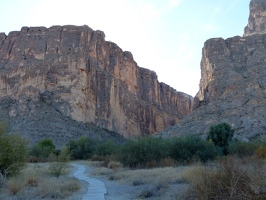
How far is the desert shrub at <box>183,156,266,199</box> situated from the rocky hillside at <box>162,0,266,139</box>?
122 ft

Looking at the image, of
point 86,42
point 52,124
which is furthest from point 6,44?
point 52,124

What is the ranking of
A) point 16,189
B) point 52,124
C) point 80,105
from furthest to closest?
point 80,105 → point 52,124 → point 16,189

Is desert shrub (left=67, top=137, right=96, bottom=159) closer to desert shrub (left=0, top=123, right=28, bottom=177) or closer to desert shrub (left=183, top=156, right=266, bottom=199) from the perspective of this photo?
desert shrub (left=0, top=123, right=28, bottom=177)

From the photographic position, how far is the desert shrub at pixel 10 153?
49.7 feet

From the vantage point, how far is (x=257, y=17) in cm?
9212

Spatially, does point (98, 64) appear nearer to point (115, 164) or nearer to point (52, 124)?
point (52, 124)

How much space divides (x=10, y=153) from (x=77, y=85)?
55.6m

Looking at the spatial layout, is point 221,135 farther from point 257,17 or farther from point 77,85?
point 257,17

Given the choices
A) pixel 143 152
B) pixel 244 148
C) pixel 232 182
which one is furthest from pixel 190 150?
pixel 232 182

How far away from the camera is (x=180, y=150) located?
85.9 feet

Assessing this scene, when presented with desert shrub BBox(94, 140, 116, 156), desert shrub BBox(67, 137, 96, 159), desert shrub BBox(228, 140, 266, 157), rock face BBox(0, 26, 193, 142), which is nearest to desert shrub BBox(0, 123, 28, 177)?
desert shrub BBox(228, 140, 266, 157)

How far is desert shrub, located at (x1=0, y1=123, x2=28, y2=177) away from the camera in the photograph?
1514cm

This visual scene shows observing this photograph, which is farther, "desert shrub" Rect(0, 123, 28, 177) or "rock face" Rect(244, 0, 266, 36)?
"rock face" Rect(244, 0, 266, 36)

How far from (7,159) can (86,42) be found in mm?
78387
